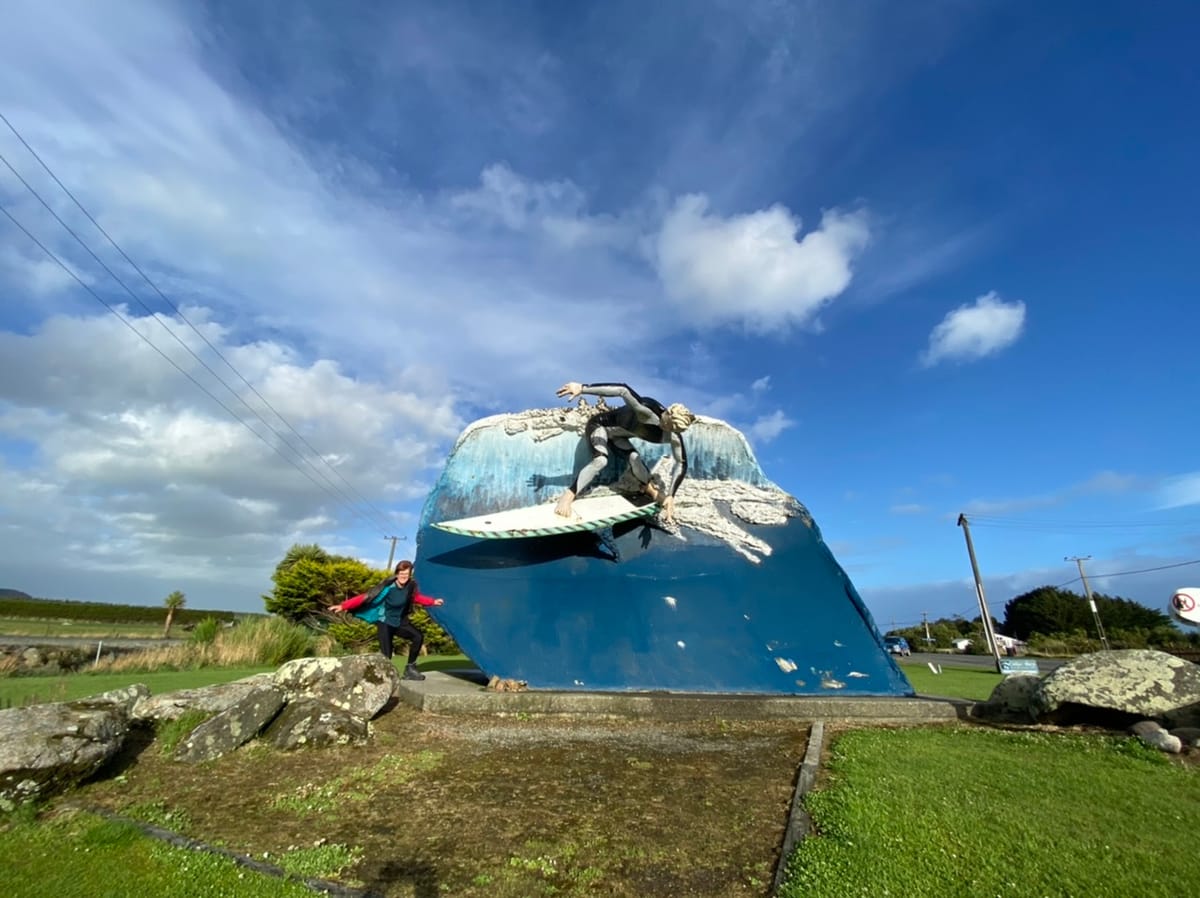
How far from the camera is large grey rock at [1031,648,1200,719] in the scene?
500cm

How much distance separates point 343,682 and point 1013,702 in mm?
6335

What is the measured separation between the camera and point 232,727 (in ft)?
14.9

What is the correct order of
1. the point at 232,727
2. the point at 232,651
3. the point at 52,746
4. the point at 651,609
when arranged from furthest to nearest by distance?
the point at 232,651, the point at 651,609, the point at 232,727, the point at 52,746

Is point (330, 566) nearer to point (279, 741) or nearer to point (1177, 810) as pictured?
point (279, 741)

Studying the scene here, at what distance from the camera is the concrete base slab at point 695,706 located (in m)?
6.06

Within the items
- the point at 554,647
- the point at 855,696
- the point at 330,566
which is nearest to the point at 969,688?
the point at 855,696

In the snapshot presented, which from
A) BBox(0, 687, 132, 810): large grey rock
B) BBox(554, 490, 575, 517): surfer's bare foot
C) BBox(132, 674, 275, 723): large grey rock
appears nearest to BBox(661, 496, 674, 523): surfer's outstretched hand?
BBox(554, 490, 575, 517): surfer's bare foot

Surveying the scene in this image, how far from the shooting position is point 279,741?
4.59 metres

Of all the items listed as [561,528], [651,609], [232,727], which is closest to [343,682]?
[232,727]

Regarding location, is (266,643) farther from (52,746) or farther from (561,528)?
(52,746)

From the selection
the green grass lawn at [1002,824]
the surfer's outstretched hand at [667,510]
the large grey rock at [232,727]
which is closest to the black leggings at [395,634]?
the large grey rock at [232,727]

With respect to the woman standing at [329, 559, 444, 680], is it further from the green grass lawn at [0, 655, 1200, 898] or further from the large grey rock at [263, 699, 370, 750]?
the green grass lawn at [0, 655, 1200, 898]

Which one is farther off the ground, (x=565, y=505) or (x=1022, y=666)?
(x=565, y=505)

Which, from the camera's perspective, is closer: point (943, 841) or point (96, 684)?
point (943, 841)
